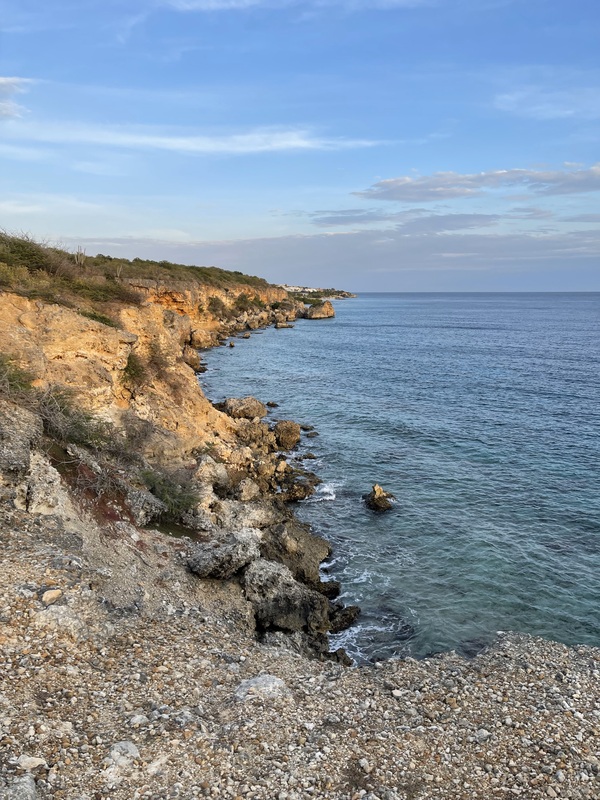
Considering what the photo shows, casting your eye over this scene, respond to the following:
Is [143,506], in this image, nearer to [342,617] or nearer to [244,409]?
[342,617]

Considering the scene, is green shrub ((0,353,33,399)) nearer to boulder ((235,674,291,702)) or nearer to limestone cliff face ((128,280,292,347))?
boulder ((235,674,291,702))

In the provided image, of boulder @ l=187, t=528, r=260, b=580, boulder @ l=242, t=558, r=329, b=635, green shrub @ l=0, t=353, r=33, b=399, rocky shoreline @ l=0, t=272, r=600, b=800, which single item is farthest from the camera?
green shrub @ l=0, t=353, r=33, b=399

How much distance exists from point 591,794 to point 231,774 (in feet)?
21.4

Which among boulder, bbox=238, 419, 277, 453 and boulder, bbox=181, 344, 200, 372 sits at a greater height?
boulder, bbox=181, 344, 200, 372

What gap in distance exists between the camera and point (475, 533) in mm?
24125

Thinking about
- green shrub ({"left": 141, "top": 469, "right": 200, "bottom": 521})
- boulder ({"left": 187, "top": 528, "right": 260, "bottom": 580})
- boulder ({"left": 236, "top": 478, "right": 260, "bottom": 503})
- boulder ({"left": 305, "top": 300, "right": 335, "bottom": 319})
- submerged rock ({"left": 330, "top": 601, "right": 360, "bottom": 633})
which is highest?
boulder ({"left": 305, "top": 300, "right": 335, "bottom": 319})

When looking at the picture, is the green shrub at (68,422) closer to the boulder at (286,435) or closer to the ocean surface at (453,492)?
the ocean surface at (453,492)

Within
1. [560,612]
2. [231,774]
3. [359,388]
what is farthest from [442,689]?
[359,388]

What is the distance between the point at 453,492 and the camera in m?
28.5

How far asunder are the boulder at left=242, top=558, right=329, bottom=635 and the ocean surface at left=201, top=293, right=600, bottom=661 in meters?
1.41

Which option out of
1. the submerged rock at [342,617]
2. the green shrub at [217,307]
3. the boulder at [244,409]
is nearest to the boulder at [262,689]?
the submerged rock at [342,617]

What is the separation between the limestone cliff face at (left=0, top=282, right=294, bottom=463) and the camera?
22.1m

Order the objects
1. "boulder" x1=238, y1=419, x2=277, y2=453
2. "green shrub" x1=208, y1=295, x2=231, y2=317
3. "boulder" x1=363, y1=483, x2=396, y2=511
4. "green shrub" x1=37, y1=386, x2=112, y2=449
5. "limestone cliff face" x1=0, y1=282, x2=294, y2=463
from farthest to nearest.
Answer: "green shrub" x1=208, y1=295, x2=231, y2=317 < "boulder" x1=238, y1=419, x2=277, y2=453 < "boulder" x1=363, y1=483, x2=396, y2=511 < "limestone cliff face" x1=0, y1=282, x2=294, y2=463 < "green shrub" x1=37, y1=386, x2=112, y2=449

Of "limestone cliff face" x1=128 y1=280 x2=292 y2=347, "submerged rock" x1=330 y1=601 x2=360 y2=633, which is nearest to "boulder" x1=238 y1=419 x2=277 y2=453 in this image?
"submerged rock" x1=330 y1=601 x2=360 y2=633
